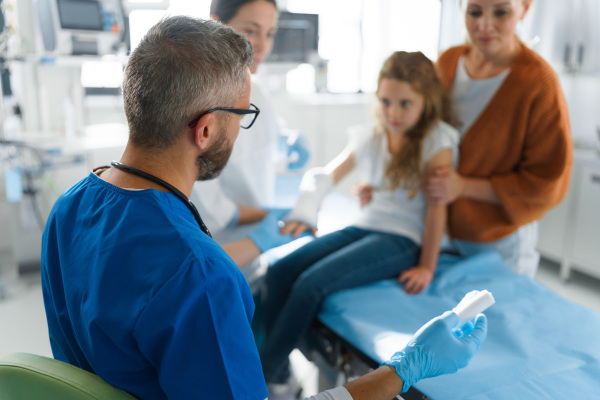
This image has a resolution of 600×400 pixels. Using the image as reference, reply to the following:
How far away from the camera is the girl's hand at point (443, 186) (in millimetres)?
1571

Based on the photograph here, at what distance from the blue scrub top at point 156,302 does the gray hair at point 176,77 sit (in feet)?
0.37

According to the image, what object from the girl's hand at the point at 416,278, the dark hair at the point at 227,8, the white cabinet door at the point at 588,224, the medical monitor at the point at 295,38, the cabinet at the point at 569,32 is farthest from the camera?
the medical monitor at the point at 295,38

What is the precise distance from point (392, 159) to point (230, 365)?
109 centimetres

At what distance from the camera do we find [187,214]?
84 cm

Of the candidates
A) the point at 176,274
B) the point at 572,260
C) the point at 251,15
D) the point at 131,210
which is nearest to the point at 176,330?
the point at 176,274

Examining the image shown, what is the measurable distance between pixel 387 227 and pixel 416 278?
8.1 inches

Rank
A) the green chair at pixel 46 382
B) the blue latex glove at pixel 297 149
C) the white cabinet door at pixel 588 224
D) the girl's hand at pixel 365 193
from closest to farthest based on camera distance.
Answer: the green chair at pixel 46 382, the girl's hand at pixel 365 193, the blue latex glove at pixel 297 149, the white cabinet door at pixel 588 224

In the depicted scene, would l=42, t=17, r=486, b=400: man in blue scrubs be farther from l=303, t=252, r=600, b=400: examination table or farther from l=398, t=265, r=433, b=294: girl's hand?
l=398, t=265, r=433, b=294: girl's hand

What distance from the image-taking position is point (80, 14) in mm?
3090

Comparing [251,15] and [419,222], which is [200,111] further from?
[419,222]

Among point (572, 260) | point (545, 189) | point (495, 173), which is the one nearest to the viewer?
point (545, 189)

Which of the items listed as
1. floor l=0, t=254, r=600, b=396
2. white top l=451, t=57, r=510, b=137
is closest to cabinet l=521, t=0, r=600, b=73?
floor l=0, t=254, r=600, b=396

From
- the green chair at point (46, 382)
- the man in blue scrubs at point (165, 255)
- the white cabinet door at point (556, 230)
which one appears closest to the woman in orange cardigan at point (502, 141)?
the man in blue scrubs at point (165, 255)

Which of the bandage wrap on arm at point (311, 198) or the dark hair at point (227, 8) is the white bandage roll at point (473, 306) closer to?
the bandage wrap on arm at point (311, 198)
